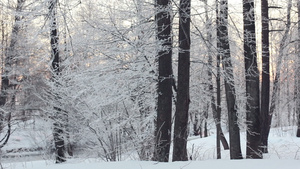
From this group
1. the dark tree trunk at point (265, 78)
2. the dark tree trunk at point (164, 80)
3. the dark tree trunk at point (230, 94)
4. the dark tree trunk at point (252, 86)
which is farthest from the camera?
the dark tree trunk at point (265, 78)

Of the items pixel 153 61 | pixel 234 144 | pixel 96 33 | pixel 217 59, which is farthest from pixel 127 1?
pixel 234 144

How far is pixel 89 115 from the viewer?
9.32 meters

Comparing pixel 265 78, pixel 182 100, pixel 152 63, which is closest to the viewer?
pixel 182 100

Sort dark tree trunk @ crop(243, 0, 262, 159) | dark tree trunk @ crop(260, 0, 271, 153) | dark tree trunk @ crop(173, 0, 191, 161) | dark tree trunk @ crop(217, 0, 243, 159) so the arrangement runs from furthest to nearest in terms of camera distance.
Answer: dark tree trunk @ crop(260, 0, 271, 153) < dark tree trunk @ crop(217, 0, 243, 159) < dark tree trunk @ crop(243, 0, 262, 159) < dark tree trunk @ crop(173, 0, 191, 161)

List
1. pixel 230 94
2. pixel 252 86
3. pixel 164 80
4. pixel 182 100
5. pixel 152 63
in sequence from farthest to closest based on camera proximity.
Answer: pixel 230 94 < pixel 252 86 < pixel 152 63 < pixel 164 80 < pixel 182 100

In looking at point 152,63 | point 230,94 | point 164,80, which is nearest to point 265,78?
point 230,94

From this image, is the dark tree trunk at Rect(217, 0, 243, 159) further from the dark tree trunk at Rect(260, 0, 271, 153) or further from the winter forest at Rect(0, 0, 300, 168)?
the dark tree trunk at Rect(260, 0, 271, 153)

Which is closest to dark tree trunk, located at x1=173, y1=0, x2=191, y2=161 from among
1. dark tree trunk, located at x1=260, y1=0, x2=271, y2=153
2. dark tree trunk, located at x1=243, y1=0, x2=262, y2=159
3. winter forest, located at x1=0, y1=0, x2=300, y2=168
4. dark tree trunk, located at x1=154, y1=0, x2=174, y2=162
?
winter forest, located at x1=0, y1=0, x2=300, y2=168

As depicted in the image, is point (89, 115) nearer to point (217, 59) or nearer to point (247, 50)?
point (217, 59)

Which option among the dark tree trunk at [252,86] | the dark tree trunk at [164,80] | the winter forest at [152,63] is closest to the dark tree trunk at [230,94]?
the winter forest at [152,63]

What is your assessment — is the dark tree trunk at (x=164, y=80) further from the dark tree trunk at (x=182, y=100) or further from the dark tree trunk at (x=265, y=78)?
the dark tree trunk at (x=265, y=78)

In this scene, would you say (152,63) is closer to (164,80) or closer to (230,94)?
(164,80)

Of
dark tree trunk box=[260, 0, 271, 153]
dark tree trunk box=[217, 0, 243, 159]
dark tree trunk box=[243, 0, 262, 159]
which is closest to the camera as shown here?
dark tree trunk box=[243, 0, 262, 159]

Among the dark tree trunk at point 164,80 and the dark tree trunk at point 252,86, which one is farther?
the dark tree trunk at point 252,86
